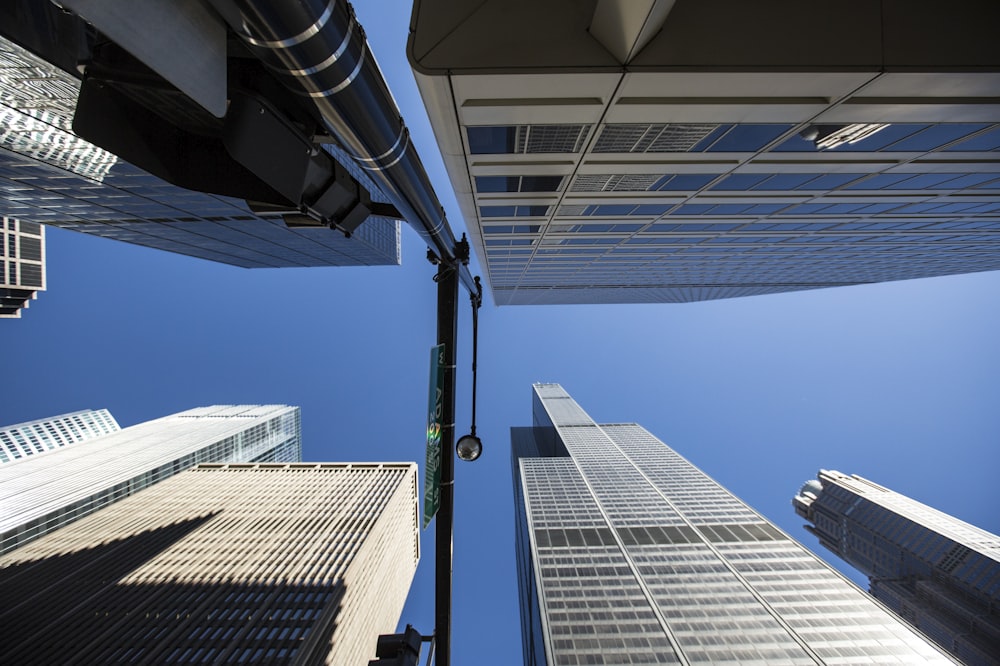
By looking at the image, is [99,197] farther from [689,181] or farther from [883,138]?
[883,138]

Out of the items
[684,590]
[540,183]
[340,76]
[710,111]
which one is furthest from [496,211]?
[684,590]

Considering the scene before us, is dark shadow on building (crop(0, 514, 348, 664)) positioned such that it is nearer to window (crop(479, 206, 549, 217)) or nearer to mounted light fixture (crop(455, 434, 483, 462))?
mounted light fixture (crop(455, 434, 483, 462))

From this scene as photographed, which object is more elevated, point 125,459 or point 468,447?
point 468,447

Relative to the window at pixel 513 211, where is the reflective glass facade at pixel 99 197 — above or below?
above

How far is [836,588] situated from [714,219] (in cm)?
8626

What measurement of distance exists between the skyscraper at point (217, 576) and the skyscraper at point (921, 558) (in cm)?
16851

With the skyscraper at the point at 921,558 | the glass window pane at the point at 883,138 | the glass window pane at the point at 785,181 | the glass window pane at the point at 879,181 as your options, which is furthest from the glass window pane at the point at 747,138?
the skyscraper at the point at 921,558

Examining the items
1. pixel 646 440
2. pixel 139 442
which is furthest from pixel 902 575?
pixel 139 442

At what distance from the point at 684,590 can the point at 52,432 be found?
666 feet

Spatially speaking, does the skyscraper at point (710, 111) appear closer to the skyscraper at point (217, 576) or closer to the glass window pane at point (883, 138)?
the glass window pane at point (883, 138)

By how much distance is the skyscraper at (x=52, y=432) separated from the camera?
115344 millimetres

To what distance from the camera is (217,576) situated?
6631 cm

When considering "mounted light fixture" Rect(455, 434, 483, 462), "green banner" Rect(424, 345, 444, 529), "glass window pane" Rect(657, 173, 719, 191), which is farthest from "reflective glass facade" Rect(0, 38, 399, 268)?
"glass window pane" Rect(657, 173, 719, 191)

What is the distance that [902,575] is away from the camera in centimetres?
13350
